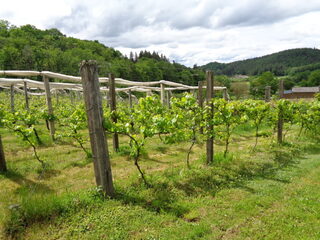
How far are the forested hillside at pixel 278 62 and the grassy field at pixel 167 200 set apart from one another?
419 feet

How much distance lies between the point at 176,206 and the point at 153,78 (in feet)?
215

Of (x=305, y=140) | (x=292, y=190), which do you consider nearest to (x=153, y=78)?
(x=305, y=140)

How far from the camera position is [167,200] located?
4152 mm

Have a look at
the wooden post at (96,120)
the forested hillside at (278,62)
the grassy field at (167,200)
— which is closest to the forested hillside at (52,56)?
the grassy field at (167,200)

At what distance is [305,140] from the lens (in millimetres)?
9062

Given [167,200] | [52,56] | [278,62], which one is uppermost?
[278,62]

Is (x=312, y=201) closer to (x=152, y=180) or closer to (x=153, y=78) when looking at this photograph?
(x=152, y=180)

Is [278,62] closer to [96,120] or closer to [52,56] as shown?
[52,56]

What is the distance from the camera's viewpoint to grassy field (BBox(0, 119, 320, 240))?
10.6ft

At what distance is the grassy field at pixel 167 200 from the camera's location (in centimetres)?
322

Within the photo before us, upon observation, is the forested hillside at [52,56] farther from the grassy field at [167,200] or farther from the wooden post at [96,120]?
the wooden post at [96,120]

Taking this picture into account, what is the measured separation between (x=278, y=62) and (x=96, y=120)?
15748 cm

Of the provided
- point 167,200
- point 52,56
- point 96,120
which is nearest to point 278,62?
point 52,56

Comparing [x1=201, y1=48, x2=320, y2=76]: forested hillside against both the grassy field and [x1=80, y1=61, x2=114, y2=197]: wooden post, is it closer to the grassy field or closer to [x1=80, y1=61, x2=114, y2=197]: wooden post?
the grassy field
